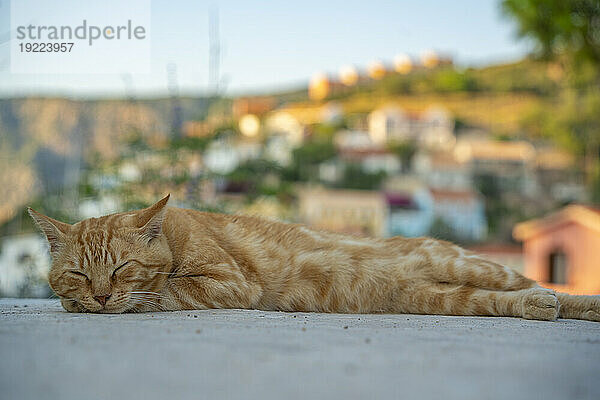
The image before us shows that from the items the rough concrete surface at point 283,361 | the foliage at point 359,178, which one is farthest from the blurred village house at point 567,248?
the foliage at point 359,178

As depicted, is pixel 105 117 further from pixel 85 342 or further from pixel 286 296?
pixel 85 342

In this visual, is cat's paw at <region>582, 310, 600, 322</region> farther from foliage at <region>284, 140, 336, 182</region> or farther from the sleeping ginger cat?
foliage at <region>284, 140, 336, 182</region>

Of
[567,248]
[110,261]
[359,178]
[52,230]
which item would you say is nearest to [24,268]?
[52,230]

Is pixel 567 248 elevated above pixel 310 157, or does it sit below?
below

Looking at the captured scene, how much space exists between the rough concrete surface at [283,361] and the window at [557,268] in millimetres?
13801

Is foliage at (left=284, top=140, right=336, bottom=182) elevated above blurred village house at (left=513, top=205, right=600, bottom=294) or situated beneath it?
elevated above

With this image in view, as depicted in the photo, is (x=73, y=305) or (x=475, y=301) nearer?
(x=73, y=305)

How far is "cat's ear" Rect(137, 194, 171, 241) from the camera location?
8.39 ft

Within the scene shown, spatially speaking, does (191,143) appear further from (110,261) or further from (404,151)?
(404,151)

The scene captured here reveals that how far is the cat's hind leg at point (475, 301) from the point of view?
258 cm

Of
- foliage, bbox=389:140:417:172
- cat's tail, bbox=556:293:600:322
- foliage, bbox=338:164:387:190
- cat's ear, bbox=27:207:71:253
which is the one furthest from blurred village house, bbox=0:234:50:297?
foliage, bbox=389:140:417:172

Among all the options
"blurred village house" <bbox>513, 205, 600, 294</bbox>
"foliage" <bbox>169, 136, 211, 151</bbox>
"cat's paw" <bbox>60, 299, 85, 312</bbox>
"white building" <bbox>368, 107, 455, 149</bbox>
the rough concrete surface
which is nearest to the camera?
the rough concrete surface

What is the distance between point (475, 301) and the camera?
9.18 feet

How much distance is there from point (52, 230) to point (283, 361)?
153cm
